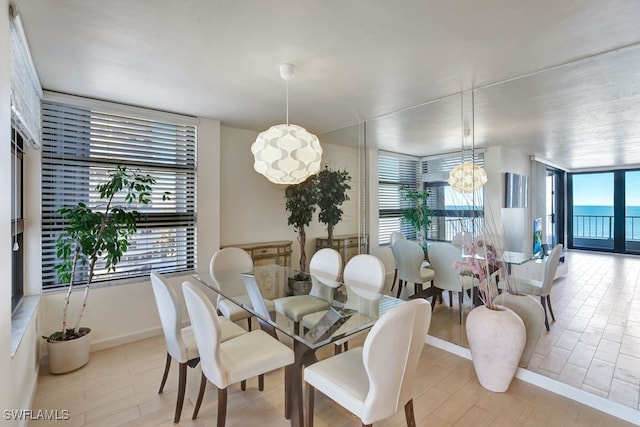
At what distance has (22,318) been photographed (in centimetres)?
217

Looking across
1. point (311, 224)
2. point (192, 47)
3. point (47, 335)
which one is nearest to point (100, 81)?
point (192, 47)

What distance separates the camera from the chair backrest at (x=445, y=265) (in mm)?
3020

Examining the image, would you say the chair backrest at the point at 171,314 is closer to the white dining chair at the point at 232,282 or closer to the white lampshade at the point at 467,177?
the white dining chair at the point at 232,282

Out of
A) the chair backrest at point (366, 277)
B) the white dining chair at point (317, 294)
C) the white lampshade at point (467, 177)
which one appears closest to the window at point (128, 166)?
the white dining chair at point (317, 294)

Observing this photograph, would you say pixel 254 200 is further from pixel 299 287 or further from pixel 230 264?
pixel 299 287

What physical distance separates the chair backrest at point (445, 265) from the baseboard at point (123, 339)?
3180 millimetres

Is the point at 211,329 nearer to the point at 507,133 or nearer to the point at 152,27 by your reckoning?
the point at 152,27

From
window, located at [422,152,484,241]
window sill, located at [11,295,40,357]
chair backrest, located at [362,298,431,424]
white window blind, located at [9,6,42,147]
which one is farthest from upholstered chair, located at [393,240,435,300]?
white window blind, located at [9,6,42,147]

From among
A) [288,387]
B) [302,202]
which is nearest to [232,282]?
[288,387]

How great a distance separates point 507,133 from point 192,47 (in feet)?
9.32

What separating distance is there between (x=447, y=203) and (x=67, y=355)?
3.77m

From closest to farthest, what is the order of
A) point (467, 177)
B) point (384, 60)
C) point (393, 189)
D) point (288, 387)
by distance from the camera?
point (288, 387)
point (384, 60)
point (467, 177)
point (393, 189)

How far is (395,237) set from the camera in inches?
148

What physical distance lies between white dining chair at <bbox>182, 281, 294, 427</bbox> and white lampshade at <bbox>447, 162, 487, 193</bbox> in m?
2.20
